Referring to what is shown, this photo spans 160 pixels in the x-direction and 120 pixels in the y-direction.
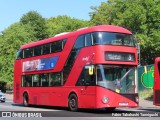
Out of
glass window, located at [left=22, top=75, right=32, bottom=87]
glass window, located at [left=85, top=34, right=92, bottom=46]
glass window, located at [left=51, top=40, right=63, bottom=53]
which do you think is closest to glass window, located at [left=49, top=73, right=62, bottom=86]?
glass window, located at [left=51, top=40, right=63, bottom=53]

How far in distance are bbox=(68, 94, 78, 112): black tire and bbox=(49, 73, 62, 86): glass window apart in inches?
59.0

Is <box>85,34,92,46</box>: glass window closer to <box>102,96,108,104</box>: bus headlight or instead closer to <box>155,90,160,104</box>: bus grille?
<box>102,96,108,104</box>: bus headlight

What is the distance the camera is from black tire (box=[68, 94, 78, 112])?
2168 cm

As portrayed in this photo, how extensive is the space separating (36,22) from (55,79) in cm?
5442

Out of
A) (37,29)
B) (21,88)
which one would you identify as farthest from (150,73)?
(37,29)

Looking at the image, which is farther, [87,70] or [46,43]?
[46,43]

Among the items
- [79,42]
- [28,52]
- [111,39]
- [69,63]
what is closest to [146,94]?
[28,52]

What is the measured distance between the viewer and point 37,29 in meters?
75.7

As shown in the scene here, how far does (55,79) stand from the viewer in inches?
941

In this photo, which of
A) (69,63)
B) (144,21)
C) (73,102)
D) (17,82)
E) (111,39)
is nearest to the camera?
(111,39)

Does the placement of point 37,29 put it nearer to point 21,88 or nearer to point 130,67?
point 21,88

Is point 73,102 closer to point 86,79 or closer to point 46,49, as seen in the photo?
point 86,79

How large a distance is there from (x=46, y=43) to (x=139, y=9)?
Answer: 32.0 meters

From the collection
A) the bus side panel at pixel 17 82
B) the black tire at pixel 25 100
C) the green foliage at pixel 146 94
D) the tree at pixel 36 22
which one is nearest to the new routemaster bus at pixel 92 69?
the black tire at pixel 25 100
